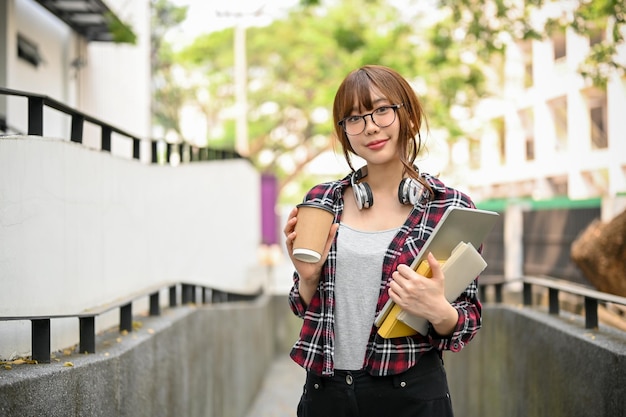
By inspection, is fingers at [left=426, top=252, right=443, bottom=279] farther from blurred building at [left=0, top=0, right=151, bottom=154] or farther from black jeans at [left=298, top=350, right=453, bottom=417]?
blurred building at [left=0, top=0, right=151, bottom=154]

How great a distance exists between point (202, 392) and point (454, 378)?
2.33 m

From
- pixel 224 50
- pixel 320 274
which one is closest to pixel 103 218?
pixel 320 274

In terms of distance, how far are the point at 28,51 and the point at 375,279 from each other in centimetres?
775

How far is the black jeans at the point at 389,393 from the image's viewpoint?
7.94ft

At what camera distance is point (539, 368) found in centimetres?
474

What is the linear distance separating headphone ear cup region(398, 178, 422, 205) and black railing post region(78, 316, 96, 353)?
184 centimetres

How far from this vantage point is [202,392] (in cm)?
624

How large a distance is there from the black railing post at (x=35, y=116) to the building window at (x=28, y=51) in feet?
18.5

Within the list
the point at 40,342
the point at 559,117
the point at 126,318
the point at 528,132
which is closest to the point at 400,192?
the point at 40,342

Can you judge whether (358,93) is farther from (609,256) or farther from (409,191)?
(609,256)

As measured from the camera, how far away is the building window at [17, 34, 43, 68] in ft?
29.7

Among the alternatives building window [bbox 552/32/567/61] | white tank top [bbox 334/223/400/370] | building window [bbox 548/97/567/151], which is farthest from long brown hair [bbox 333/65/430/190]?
building window [bbox 548/97/567/151]

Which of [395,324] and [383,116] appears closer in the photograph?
[395,324]

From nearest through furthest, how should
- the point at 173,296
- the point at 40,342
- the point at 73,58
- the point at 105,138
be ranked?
the point at 40,342
the point at 105,138
the point at 173,296
the point at 73,58
